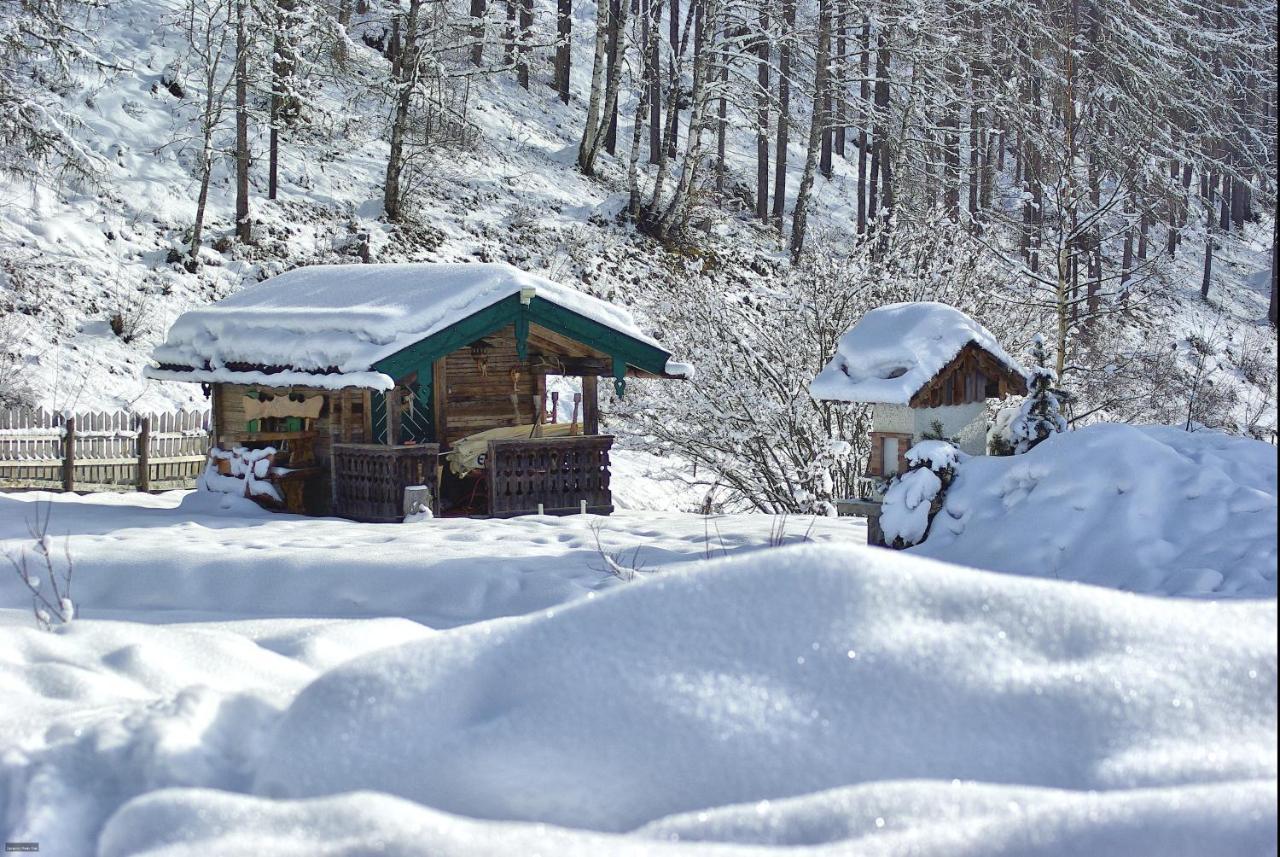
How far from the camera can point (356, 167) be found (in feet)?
103

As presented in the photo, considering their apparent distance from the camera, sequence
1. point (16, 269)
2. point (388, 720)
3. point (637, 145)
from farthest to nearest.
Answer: point (637, 145) → point (16, 269) → point (388, 720)

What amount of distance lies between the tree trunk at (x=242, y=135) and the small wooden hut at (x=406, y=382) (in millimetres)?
9187

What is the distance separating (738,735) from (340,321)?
39.7ft

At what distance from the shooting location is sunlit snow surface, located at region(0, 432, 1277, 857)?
343 cm

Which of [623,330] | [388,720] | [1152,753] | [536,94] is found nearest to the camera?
[1152,753]

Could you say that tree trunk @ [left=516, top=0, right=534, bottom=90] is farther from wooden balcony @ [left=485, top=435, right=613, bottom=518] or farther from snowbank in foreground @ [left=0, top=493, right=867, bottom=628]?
snowbank in foreground @ [left=0, top=493, right=867, bottom=628]

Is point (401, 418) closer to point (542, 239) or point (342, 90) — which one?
point (542, 239)

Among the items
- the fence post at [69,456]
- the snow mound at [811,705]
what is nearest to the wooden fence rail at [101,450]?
the fence post at [69,456]

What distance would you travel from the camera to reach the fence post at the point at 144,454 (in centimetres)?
2022

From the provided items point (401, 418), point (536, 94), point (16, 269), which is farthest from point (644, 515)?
point (536, 94)

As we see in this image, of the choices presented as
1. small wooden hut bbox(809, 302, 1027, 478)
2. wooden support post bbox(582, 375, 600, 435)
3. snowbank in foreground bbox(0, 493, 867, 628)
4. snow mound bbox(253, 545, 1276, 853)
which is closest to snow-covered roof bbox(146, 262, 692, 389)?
wooden support post bbox(582, 375, 600, 435)

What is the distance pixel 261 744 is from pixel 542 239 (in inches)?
1097

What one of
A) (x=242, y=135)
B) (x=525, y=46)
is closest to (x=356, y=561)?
(x=242, y=135)

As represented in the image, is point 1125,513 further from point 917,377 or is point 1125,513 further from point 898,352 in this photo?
point 898,352
